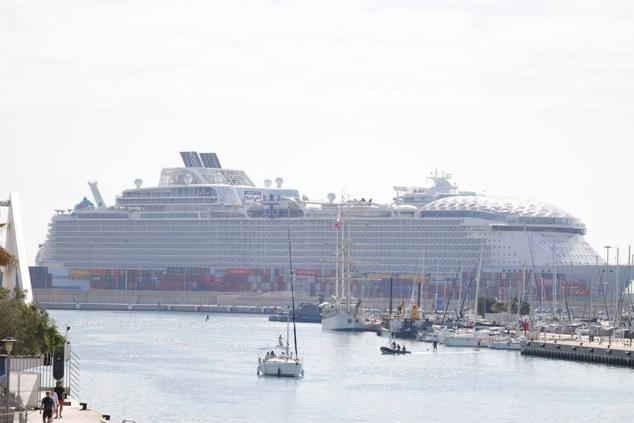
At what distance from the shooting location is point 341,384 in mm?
66688

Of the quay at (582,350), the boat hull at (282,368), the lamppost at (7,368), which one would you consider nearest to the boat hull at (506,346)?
the quay at (582,350)

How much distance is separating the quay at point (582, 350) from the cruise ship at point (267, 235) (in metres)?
62.0

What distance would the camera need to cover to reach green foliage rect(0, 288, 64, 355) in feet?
Answer: 131

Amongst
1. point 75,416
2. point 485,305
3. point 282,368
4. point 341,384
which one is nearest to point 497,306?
point 485,305

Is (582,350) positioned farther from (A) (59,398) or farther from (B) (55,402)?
(B) (55,402)

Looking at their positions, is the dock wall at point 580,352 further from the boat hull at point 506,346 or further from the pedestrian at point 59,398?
the pedestrian at point 59,398

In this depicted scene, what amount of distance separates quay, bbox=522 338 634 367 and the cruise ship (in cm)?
6197

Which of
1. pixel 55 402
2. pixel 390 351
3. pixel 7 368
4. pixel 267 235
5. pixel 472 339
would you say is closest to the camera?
pixel 7 368

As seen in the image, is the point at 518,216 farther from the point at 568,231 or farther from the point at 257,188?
the point at 257,188

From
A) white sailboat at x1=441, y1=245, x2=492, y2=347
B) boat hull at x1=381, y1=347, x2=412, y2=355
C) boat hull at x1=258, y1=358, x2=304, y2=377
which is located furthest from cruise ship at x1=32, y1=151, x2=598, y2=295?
boat hull at x1=258, y1=358, x2=304, y2=377

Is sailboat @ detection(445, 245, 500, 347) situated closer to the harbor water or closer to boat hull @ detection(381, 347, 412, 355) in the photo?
the harbor water

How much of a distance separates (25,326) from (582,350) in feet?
149

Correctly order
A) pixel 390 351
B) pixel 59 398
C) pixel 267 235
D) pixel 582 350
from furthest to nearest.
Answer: pixel 267 235 → pixel 390 351 → pixel 582 350 → pixel 59 398

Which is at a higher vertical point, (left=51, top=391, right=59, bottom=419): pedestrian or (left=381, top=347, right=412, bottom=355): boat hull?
(left=381, top=347, right=412, bottom=355): boat hull
